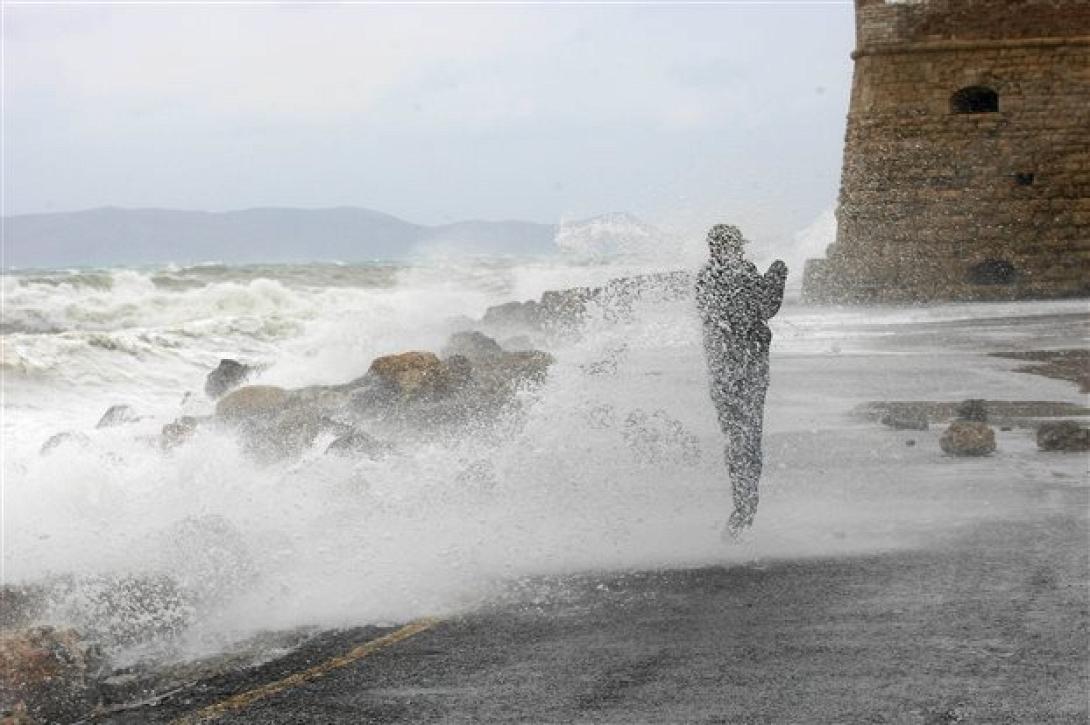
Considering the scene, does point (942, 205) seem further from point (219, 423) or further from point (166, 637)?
point (166, 637)

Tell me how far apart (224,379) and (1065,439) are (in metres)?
13.7

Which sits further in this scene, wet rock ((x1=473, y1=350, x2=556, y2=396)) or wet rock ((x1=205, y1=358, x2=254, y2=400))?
wet rock ((x1=205, y1=358, x2=254, y2=400))

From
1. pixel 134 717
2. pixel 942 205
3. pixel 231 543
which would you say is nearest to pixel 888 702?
pixel 134 717

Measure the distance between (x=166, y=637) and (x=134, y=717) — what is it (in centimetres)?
148

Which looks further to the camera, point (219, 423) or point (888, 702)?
point (219, 423)

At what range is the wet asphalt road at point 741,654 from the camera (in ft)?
19.6

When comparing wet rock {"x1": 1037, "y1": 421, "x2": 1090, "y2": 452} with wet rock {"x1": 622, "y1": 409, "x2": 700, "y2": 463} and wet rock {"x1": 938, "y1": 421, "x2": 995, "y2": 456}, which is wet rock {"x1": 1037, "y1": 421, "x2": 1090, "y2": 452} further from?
wet rock {"x1": 622, "y1": 409, "x2": 700, "y2": 463}

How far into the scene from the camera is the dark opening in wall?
27.3m

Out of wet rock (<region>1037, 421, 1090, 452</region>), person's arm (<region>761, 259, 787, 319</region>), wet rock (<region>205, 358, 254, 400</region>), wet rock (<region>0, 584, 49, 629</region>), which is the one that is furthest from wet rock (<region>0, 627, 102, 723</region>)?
wet rock (<region>205, 358, 254, 400</region>)

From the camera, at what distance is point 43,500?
12305mm

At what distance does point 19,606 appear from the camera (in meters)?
8.31

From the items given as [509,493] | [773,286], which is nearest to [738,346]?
[773,286]

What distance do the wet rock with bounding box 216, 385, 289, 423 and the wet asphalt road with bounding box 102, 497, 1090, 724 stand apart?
29.5 feet

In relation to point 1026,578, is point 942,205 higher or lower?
higher
